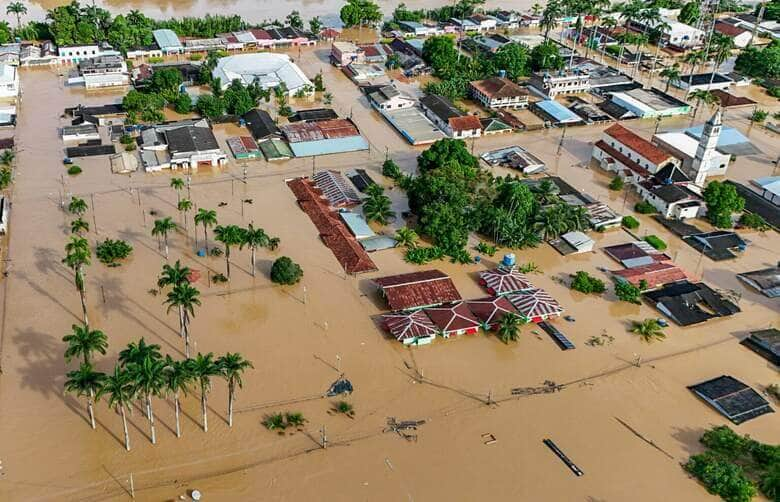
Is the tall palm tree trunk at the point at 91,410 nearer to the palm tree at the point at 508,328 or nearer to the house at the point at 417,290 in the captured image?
the house at the point at 417,290

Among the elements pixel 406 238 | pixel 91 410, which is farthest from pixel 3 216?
pixel 406 238

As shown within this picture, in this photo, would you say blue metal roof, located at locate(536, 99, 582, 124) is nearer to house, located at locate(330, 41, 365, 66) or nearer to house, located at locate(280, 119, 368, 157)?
house, located at locate(280, 119, 368, 157)

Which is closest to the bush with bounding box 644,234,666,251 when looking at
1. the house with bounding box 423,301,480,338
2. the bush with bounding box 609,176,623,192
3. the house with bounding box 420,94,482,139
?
the bush with bounding box 609,176,623,192

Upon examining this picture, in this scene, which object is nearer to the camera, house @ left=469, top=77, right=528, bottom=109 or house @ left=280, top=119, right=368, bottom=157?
house @ left=280, top=119, right=368, bottom=157

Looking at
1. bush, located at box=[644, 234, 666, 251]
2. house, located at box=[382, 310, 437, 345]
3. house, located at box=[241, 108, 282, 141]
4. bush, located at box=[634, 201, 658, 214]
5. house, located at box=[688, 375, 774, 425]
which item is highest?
house, located at box=[241, 108, 282, 141]

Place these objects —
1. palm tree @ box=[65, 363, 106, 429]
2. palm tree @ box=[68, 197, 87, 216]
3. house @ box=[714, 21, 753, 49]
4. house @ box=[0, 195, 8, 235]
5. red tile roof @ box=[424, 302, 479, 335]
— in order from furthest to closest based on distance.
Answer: house @ box=[714, 21, 753, 49] < palm tree @ box=[68, 197, 87, 216] < house @ box=[0, 195, 8, 235] < red tile roof @ box=[424, 302, 479, 335] < palm tree @ box=[65, 363, 106, 429]

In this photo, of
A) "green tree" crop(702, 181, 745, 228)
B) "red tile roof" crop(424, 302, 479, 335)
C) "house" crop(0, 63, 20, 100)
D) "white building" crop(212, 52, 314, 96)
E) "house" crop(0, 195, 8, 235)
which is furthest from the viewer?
"white building" crop(212, 52, 314, 96)

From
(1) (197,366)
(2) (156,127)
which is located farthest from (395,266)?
(2) (156,127)
